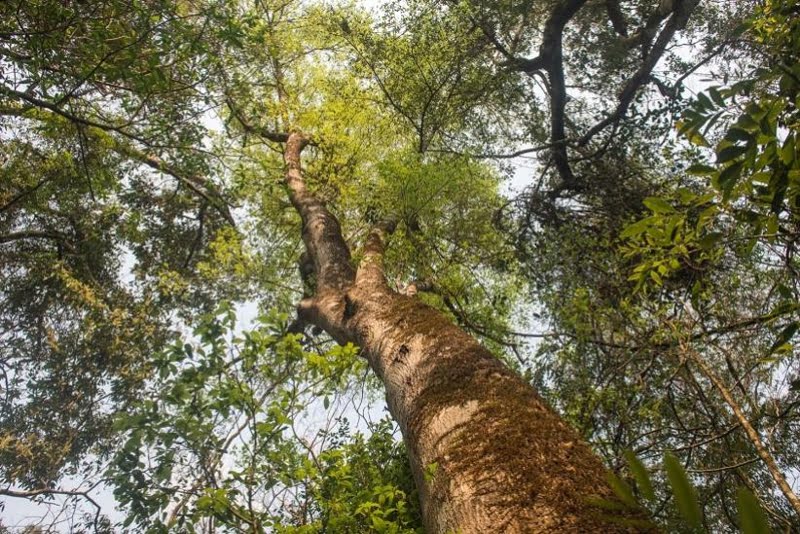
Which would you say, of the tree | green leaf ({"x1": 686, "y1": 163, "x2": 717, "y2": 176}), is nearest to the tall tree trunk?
the tree

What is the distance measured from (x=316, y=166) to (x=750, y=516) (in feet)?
24.1

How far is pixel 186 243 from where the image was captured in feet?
28.5

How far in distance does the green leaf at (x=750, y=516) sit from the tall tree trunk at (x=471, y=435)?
0.54 m

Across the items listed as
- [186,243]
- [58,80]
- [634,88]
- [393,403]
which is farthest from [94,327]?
[634,88]

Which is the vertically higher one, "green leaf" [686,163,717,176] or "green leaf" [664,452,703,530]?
"green leaf" [686,163,717,176]

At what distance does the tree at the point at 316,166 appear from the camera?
3.44m

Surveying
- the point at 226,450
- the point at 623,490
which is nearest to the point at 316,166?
the point at 226,450

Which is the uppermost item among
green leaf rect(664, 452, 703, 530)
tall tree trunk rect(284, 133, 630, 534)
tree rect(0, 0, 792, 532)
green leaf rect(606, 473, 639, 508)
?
tree rect(0, 0, 792, 532)

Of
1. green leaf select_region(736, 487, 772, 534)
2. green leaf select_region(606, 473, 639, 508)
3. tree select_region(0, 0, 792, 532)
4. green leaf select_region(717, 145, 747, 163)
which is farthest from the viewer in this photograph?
tree select_region(0, 0, 792, 532)

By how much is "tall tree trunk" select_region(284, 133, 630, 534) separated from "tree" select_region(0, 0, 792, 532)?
0.03 meters

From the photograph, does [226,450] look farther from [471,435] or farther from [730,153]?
[730,153]

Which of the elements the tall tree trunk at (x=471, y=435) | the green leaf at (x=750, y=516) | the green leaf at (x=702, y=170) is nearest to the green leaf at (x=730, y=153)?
the green leaf at (x=702, y=170)

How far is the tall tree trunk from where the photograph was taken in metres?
1.68

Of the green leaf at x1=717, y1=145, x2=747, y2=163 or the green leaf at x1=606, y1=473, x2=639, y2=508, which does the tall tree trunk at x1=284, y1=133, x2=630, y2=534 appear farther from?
the green leaf at x1=717, y1=145, x2=747, y2=163
